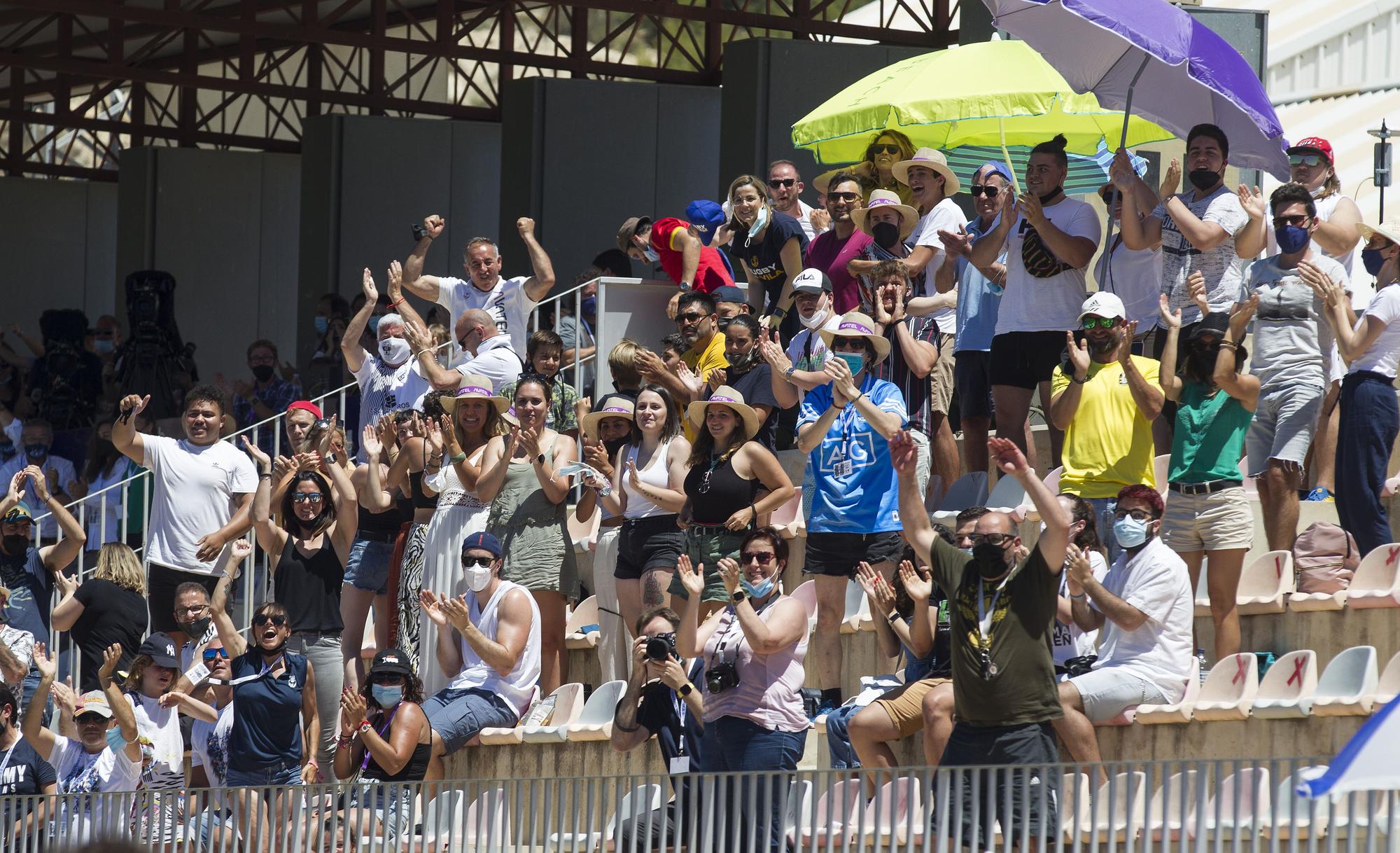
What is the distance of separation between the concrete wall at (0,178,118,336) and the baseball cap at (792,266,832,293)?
19212 millimetres

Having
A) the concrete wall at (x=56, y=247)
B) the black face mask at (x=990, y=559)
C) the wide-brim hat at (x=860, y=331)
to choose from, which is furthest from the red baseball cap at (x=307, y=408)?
the concrete wall at (x=56, y=247)

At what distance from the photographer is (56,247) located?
27688mm

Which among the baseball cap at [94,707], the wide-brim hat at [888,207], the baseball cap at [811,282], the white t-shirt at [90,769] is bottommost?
the white t-shirt at [90,769]

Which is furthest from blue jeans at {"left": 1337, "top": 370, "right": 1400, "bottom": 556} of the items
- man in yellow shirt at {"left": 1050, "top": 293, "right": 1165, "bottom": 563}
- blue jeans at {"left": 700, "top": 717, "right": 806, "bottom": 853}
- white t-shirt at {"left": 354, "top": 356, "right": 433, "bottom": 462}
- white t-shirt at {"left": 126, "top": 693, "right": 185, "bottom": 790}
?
white t-shirt at {"left": 126, "top": 693, "right": 185, "bottom": 790}

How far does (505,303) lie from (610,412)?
198 cm

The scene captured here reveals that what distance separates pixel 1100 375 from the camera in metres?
8.55

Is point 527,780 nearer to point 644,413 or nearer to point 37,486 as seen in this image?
point 644,413

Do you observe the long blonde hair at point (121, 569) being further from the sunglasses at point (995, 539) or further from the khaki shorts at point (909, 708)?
the sunglasses at point (995, 539)

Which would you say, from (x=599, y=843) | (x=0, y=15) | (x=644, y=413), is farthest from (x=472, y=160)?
(x=599, y=843)

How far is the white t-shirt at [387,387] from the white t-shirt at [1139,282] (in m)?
3.68

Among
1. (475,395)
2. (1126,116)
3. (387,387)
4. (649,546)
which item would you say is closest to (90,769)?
(475,395)

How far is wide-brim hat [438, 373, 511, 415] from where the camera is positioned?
998 centimetres

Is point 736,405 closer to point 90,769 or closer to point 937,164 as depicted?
point 937,164

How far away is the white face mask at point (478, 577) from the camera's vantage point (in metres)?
8.95
